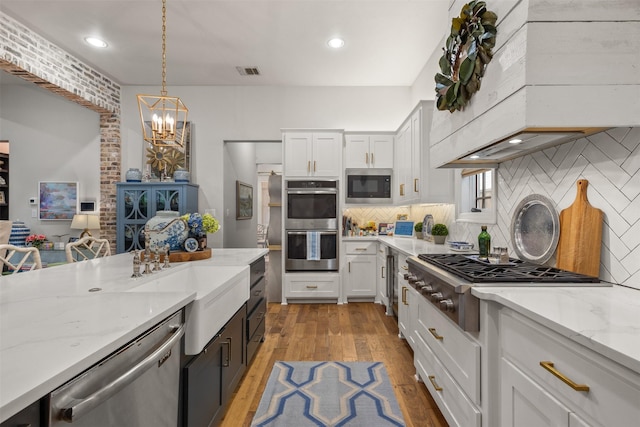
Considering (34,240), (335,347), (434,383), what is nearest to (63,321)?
(434,383)

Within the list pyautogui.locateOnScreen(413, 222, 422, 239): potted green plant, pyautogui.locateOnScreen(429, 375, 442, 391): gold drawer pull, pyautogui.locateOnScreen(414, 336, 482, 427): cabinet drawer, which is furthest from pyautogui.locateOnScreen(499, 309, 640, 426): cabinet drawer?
pyautogui.locateOnScreen(413, 222, 422, 239): potted green plant

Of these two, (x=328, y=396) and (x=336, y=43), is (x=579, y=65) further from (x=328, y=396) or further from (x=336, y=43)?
(x=336, y=43)

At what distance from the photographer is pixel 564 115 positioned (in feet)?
4.10

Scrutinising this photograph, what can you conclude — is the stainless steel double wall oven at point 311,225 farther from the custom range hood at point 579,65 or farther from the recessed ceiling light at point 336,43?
the custom range hood at point 579,65

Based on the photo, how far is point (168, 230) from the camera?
2.30 metres

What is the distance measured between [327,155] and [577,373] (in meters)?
3.75

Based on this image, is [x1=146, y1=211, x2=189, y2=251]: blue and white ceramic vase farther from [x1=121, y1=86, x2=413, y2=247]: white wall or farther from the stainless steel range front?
[x1=121, y1=86, x2=413, y2=247]: white wall

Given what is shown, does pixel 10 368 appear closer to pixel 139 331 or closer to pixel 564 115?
pixel 139 331

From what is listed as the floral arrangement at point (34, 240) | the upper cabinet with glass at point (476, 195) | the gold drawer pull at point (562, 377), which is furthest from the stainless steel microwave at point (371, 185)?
the floral arrangement at point (34, 240)

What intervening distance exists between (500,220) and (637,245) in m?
1.01

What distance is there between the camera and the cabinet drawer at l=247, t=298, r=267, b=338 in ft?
7.89

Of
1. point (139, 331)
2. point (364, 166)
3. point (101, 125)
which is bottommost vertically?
point (139, 331)

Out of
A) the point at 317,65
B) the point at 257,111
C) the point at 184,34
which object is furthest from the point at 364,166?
the point at 184,34

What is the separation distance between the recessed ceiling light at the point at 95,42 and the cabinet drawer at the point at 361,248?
3.76 metres
